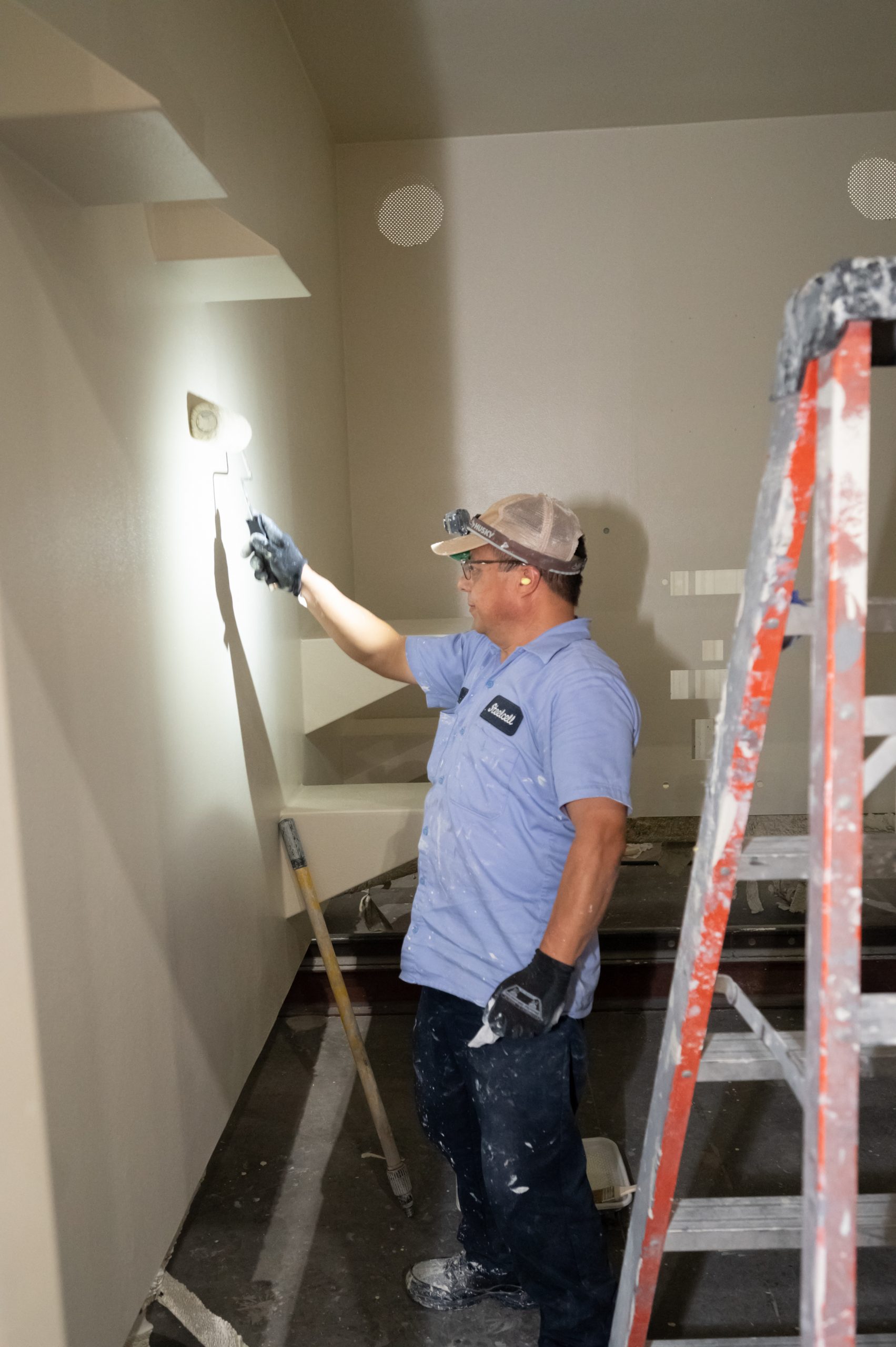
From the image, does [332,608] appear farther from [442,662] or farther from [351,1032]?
[351,1032]

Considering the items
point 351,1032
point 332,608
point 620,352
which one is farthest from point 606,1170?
point 620,352

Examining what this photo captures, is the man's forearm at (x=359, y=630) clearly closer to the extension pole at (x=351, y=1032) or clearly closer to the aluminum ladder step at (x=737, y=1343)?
the extension pole at (x=351, y=1032)

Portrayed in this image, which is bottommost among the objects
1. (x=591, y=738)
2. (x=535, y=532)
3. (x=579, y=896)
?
(x=579, y=896)

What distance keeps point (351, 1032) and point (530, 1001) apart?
97 centimetres

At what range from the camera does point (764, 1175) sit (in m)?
2.39

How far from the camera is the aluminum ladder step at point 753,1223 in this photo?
126cm

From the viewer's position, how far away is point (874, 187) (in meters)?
3.55

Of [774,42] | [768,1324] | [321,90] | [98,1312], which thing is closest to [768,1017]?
[768,1324]

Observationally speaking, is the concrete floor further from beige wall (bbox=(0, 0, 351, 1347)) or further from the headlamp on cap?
the headlamp on cap

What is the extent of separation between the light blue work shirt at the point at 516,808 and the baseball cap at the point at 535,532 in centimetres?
14

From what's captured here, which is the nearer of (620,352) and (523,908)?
(523,908)

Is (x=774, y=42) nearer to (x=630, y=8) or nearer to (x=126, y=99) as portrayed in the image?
(x=630, y=8)

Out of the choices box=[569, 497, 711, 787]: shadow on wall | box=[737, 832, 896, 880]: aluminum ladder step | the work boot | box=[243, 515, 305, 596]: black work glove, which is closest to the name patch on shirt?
box=[737, 832, 896, 880]: aluminum ladder step

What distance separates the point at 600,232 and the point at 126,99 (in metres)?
2.74
